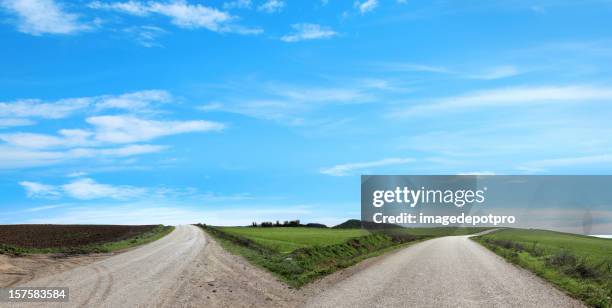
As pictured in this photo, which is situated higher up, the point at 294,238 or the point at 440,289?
the point at 294,238

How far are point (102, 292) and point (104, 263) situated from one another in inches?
460

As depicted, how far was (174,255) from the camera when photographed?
35656 mm

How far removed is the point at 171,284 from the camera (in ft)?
71.7

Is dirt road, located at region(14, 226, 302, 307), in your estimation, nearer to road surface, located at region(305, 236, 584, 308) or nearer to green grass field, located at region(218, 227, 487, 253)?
road surface, located at region(305, 236, 584, 308)

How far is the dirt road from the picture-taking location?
18.4 metres

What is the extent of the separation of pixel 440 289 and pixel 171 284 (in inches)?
418

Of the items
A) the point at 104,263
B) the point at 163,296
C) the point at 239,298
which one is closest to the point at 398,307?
the point at 239,298

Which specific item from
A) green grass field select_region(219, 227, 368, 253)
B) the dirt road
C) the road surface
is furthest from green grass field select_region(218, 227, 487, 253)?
the road surface

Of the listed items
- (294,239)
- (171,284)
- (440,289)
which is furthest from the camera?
(294,239)

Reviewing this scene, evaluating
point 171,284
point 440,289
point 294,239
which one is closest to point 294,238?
point 294,239

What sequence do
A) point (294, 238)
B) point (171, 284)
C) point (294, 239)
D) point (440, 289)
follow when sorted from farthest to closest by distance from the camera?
1. point (294, 238)
2. point (294, 239)
3. point (171, 284)
4. point (440, 289)

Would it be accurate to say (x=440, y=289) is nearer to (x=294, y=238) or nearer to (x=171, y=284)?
(x=171, y=284)

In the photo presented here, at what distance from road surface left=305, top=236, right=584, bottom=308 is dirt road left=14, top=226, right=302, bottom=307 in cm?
208

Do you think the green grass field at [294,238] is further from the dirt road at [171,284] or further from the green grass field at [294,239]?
the dirt road at [171,284]
